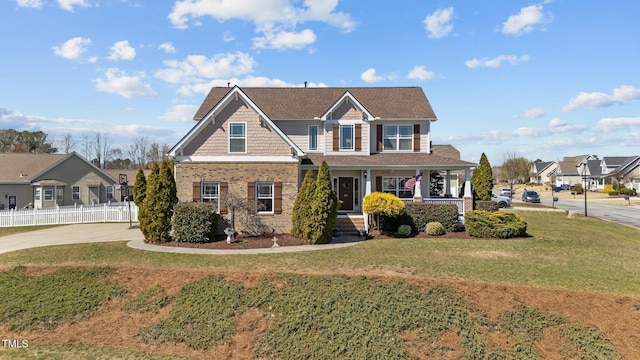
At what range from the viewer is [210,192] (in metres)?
18.5

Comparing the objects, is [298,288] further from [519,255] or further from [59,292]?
[519,255]

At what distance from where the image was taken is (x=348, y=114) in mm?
22281

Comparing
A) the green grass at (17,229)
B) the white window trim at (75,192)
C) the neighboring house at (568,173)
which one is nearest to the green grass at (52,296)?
the green grass at (17,229)

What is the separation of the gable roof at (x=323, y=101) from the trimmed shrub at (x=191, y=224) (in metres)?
7.92

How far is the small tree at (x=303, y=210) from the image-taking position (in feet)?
53.8

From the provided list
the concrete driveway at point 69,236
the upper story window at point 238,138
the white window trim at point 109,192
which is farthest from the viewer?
the white window trim at point 109,192

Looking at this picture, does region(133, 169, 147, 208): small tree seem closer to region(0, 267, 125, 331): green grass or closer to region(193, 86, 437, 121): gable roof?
region(193, 86, 437, 121): gable roof

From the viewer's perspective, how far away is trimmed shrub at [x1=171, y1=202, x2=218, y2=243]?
16.3 meters

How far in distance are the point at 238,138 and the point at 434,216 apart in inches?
455

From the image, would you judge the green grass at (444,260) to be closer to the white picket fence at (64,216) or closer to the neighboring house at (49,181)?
the white picket fence at (64,216)

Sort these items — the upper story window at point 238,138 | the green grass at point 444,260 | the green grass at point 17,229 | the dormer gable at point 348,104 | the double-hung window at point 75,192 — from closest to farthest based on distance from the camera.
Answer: the green grass at point 444,260 → the upper story window at point 238,138 → the green grass at point 17,229 → the dormer gable at point 348,104 → the double-hung window at point 75,192

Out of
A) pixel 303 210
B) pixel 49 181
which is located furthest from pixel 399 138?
pixel 49 181

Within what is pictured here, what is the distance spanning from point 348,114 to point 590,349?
17.0 meters

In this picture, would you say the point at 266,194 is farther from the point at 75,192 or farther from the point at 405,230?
the point at 75,192
